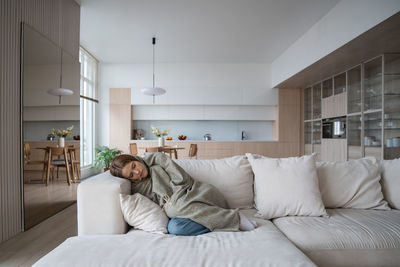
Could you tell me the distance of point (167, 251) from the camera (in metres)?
1.24

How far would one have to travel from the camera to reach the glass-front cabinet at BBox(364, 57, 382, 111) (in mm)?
4104

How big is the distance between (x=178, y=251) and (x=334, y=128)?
519 centimetres

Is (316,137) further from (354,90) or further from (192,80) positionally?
(192,80)

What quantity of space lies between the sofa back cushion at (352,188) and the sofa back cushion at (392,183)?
0.07 m

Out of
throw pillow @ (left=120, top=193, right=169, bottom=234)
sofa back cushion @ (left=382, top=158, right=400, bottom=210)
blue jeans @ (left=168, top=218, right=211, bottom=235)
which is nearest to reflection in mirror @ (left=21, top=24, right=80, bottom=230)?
throw pillow @ (left=120, top=193, right=169, bottom=234)

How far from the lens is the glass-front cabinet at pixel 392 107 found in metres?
3.85

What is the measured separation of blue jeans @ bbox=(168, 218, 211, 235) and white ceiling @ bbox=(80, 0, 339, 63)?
3370 millimetres

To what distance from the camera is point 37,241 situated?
94.3 inches

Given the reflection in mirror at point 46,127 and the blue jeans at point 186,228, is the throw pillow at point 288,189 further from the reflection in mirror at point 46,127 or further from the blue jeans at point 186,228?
the reflection in mirror at point 46,127

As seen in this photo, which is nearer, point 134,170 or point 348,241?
point 348,241

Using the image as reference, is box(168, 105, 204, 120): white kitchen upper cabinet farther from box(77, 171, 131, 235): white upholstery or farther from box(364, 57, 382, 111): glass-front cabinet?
box(77, 171, 131, 235): white upholstery

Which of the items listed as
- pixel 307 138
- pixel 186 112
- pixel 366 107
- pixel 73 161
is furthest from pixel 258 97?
pixel 73 161

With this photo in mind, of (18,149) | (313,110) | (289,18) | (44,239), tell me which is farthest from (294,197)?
(313,110)

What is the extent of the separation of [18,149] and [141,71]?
473 centimetres
